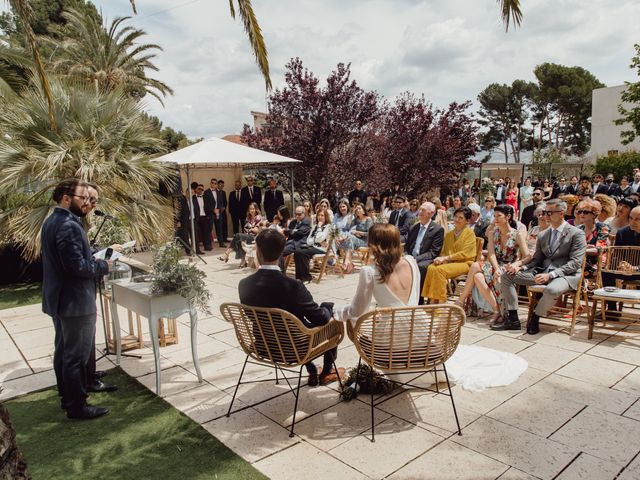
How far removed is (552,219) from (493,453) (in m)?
3.27

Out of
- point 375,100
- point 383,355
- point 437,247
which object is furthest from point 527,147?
point 383,355

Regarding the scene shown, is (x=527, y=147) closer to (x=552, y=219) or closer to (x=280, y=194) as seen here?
(x=280, y=194)

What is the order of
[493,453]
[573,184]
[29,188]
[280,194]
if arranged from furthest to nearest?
[573,184] → [280,194] → [29,188] → [493,453]

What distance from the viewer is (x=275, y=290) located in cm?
335

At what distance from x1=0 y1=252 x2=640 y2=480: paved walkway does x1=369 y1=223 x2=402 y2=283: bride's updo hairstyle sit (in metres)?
1.06

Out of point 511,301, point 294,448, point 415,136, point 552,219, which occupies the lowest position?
point 294,448

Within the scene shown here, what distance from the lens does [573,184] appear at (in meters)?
16.0

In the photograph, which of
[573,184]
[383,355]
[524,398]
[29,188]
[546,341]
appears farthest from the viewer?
[573,184]

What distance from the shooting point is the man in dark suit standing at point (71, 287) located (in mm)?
3443

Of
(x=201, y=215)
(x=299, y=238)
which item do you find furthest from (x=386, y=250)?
(x=201, y=215)

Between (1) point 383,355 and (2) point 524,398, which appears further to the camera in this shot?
(2) point 524,398

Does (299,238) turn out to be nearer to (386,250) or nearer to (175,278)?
(175,278)

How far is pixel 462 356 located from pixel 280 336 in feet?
6.65

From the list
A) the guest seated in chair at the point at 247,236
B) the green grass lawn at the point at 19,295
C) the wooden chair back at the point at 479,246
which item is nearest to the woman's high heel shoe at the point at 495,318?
the wooden chair back at the point at 479,246
